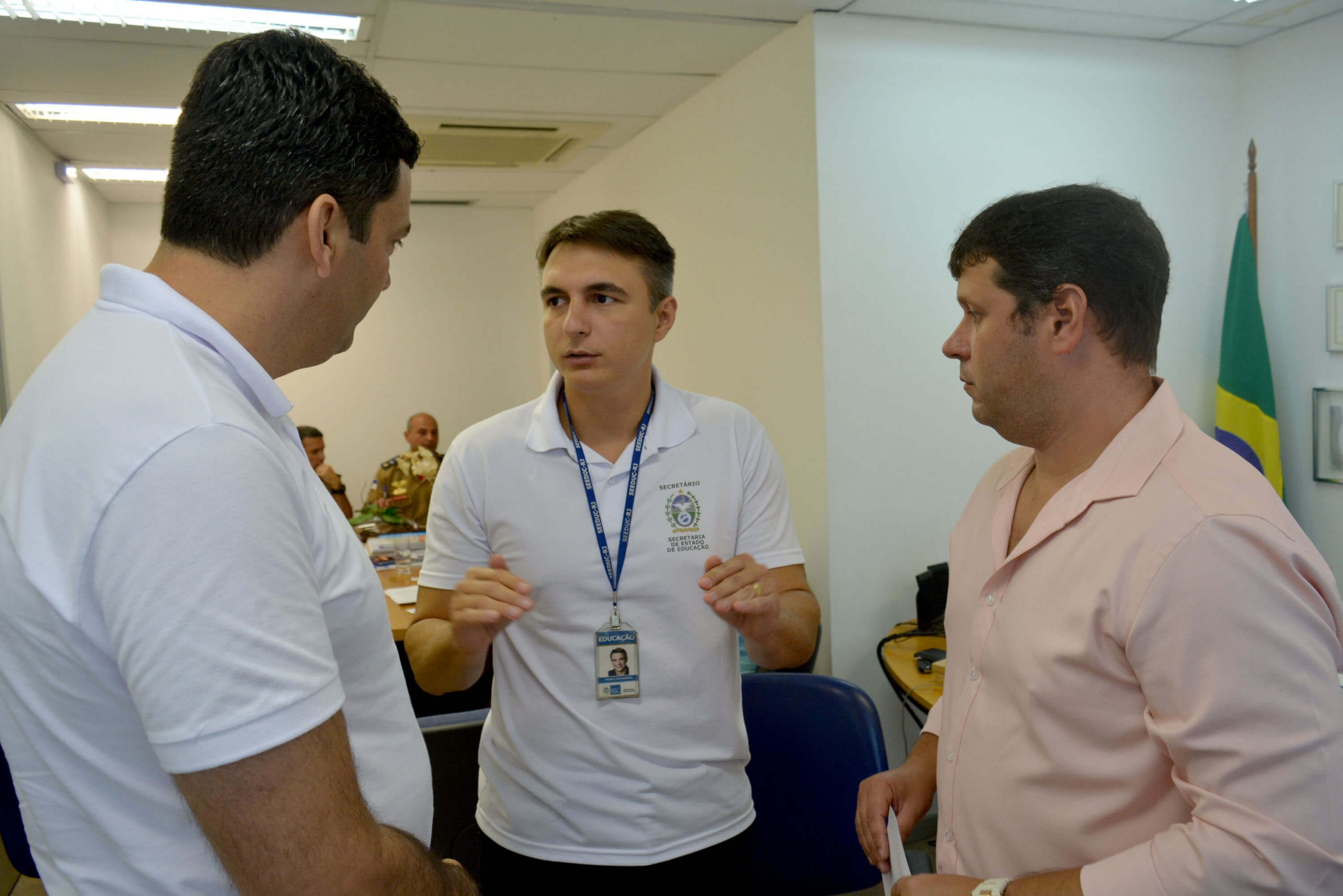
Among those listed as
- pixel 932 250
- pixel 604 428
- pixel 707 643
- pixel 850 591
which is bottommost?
pixel 850 591

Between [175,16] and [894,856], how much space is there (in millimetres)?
3460

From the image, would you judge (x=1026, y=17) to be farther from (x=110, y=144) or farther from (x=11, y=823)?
(x=110, y=144)

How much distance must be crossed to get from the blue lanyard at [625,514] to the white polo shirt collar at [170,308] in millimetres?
888

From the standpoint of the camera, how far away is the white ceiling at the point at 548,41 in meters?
3.14

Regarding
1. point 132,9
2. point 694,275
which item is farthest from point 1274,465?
point 132,9

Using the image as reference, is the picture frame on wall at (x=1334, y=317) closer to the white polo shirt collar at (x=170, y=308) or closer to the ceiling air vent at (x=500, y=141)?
the ceiling air vent at (x=500, y=141)

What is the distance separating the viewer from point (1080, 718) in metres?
1.13

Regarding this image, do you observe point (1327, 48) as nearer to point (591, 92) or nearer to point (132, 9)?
point (591, 92)

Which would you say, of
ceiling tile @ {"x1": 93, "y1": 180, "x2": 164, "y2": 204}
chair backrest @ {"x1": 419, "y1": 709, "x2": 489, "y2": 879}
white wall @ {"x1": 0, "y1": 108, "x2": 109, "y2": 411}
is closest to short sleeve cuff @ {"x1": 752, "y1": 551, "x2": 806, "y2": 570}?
chair backrest @ {"x1": 419, "y1": 709, "x2": 489, "y2": 879}

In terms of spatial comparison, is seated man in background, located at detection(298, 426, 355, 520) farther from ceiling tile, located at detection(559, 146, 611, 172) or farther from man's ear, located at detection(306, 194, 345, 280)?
man's ear, located at detection(306, 194, 345, 280)

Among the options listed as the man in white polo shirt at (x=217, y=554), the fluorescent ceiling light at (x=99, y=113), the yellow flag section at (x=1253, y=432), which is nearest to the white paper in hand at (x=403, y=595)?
the fluorescent ceiling light at (x=99, y=113)

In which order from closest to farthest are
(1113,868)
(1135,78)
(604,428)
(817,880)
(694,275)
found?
(1113,868) → (604,428) → (817,880) → (1135,78) → (694,275)

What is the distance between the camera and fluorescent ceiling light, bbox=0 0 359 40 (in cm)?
310

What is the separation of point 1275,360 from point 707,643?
116 inches
